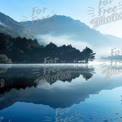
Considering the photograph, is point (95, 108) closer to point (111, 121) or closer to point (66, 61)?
point (111, 121)

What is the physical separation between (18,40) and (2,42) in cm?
903

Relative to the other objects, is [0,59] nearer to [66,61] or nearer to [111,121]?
[66,61]

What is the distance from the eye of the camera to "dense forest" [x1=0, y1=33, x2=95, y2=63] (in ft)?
369

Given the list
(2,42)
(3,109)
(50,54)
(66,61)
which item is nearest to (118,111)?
(3,109)

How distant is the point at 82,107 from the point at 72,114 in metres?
2.43

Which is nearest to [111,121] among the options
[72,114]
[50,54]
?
[72,114]

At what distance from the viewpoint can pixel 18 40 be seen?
120m

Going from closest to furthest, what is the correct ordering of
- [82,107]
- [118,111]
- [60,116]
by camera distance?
[60,116] → [118,111] → [82,107]

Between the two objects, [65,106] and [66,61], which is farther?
[66,61]

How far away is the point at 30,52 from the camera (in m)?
118

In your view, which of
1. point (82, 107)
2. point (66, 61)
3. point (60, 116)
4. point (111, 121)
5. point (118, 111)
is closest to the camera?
point (111, 121)

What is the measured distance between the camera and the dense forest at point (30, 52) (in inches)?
4432

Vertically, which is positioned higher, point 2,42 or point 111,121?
point 2,42

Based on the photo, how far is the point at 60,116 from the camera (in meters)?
14.8
